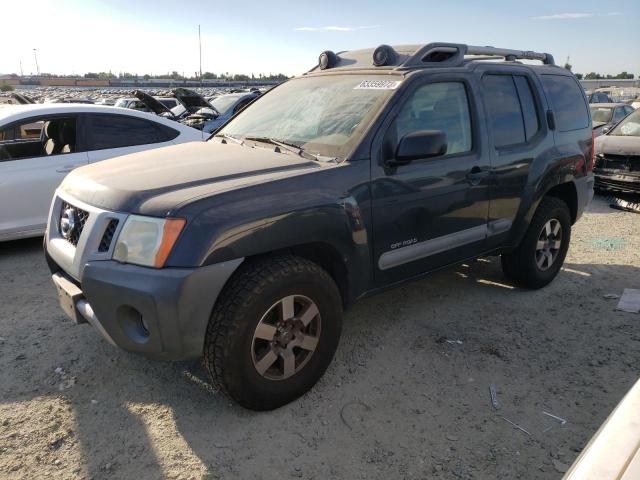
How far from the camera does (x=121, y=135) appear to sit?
585 cm

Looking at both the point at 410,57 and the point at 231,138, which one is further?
the point at 231,138

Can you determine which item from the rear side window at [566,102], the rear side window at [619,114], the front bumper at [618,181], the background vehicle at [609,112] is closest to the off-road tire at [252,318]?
the rear side window at [566,102]

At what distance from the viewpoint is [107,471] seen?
2420 mm

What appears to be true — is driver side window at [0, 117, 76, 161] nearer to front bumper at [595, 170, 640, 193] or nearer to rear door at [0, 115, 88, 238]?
rear door at [0, 115, 88, 238]

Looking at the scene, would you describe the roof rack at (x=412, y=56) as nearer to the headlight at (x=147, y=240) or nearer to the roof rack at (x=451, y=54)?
the roof rack at (x=451, y=54)

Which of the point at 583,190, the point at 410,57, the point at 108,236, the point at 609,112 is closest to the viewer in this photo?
the point at 108,236

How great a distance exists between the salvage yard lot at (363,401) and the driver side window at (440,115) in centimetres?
142

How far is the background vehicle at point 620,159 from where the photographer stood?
8.10 m

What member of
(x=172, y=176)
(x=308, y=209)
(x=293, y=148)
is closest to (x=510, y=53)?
(x=293, y=148)

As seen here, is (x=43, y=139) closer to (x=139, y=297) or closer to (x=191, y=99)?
(x=139, y=297)

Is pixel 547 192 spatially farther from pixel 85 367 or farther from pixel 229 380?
pixel 85 367

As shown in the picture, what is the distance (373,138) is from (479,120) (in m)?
1.11

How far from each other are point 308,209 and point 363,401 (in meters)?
1.17

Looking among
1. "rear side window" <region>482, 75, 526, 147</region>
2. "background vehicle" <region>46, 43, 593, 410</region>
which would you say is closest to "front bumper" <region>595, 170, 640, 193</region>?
"background vehicle" <region>46, 43, 593, 410</region>
